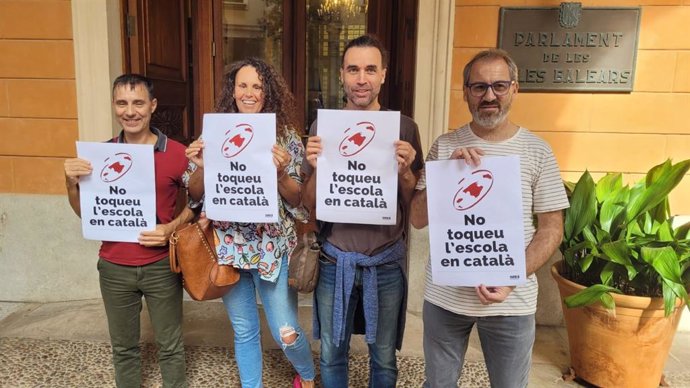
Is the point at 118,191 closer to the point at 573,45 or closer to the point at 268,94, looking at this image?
the point at 268,94

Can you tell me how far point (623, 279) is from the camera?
260 centimetres

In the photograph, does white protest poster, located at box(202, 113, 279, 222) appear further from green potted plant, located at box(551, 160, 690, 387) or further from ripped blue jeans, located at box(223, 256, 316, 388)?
green potted plant, located at box(551, 160, 690, 387)

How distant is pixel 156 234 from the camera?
81.9 inches

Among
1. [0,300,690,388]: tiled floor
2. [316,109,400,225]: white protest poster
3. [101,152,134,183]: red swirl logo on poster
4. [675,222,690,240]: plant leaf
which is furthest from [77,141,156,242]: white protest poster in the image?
[675,222,690,240]: plant leaf

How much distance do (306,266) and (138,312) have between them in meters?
0.86

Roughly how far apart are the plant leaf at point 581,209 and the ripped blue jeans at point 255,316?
1545 millimetres

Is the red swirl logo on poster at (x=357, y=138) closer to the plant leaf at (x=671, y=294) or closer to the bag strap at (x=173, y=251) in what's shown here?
the bag strap at (x=173, y=251)

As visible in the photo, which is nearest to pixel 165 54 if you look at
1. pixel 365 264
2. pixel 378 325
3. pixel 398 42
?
pixel 398 42

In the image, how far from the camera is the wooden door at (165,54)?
3479 mm

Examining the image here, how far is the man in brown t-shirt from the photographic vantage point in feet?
6.03

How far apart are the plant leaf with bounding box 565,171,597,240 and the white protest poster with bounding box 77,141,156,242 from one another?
2119 mm

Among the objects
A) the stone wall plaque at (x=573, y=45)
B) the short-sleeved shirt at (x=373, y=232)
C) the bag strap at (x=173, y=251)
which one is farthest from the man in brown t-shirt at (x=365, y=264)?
the stone wall plaque at (x=573, y=45)

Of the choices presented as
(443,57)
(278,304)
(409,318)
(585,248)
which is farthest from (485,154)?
(409,318)

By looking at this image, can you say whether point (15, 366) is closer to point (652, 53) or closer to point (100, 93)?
point (100, 93)
